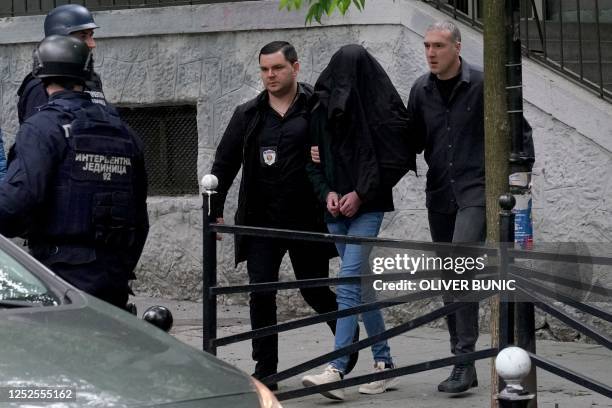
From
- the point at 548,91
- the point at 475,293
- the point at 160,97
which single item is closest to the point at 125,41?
the point at 160,97

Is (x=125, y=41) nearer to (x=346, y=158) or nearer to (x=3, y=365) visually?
(x=346, y=158)

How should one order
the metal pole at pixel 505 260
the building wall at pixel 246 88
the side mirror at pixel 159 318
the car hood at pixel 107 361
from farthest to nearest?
the building wall at pixel 246 88, the metal pole at pixel 505 260, the side mirror at pixel 159 318, the car hood at pixel 107 361

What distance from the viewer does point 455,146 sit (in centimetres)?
722

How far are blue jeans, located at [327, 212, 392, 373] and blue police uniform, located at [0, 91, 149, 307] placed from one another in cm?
157

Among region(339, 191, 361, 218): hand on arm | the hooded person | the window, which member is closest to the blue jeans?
the hooded person

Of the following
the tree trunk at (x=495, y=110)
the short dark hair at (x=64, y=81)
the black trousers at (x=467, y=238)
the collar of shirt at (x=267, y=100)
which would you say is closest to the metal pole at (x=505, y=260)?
the tree trunk at (x=495, y=110)

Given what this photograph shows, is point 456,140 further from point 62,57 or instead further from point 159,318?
point 159,318

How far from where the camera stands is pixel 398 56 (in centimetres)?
924

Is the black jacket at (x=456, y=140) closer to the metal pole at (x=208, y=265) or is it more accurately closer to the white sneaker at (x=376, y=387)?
the white sneaker at (x=376, y=387)

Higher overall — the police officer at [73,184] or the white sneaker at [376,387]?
the police officer at [73,184]

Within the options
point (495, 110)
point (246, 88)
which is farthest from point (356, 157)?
point (246, 88)

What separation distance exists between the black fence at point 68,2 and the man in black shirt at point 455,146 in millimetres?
3262

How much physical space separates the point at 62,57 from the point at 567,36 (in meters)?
5.28

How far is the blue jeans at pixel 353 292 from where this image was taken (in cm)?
709
